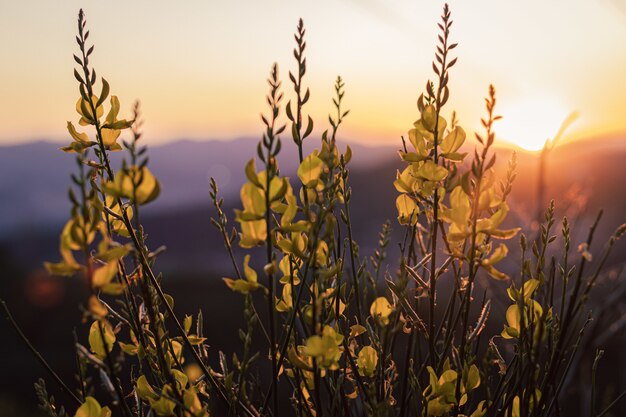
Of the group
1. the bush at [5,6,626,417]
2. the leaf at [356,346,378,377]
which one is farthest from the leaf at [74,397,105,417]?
the leaf at [356,346,378,377]

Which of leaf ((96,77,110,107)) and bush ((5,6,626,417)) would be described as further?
leaf ((96,77,110,107))

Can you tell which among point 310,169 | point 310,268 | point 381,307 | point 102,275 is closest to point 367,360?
point 381,307

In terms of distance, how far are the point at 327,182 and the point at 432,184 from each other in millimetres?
179

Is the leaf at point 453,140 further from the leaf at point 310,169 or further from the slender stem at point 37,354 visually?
the slender stem at point 37,354

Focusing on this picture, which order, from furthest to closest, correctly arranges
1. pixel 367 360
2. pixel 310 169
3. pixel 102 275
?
pixel 367 360 < pixel 310 169 < pixel 102 275

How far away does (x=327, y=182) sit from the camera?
2.08ft

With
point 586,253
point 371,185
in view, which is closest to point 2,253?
point 371,185

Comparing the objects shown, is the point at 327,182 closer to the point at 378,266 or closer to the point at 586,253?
the point at 586,253

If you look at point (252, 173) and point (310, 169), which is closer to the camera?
point (252, 173)

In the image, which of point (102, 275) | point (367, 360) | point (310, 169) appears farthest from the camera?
point (367, 360)

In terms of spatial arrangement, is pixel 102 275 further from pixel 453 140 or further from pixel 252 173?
pixel 453 140

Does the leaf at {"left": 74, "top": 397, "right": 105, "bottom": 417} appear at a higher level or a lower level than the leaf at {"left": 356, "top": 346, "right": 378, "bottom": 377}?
Answer: lower

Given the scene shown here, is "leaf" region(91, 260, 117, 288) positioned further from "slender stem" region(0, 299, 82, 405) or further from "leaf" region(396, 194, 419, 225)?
"leaf" region(396, 194, 419, 225)

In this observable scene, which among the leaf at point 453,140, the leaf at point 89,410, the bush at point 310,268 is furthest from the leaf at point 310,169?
the leaf at point 89,410
